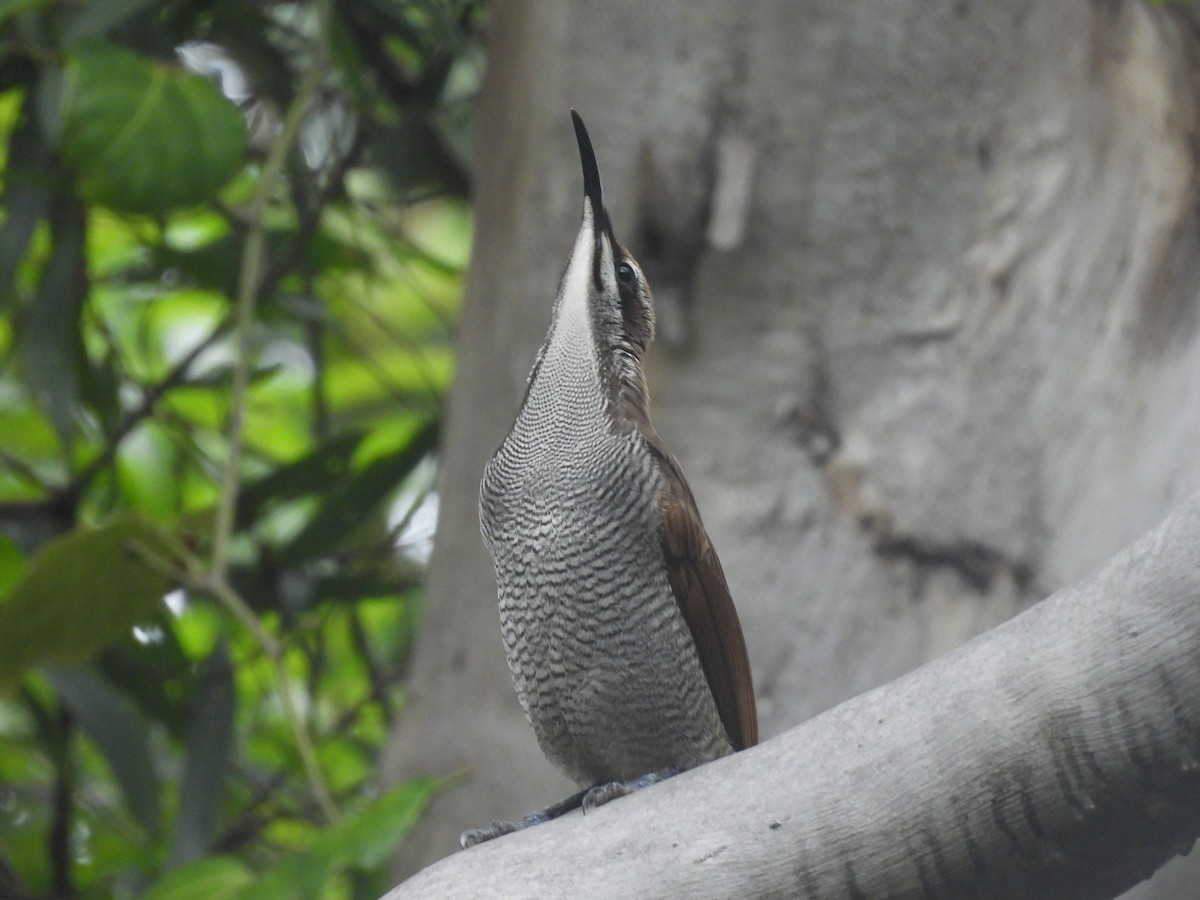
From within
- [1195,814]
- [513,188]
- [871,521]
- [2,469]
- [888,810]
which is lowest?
[1195,814]

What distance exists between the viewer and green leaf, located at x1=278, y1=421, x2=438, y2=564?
13.8 feet

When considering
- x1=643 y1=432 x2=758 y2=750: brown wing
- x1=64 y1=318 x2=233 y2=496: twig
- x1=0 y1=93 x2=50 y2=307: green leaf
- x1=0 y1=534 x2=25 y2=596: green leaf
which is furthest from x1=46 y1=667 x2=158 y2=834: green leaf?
x1=643 y1=432 x2=758 y2=750: brown wing

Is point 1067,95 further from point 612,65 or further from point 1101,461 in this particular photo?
point 612,65

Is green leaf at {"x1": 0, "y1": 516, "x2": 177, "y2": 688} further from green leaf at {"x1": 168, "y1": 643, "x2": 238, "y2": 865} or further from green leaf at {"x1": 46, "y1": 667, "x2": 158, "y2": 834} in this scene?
green leaf at {"x1": 168, "y1": 643, "x2": 238, "y2": 865}

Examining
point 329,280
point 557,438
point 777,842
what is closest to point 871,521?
point 557,438

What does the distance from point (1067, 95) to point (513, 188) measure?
132cm

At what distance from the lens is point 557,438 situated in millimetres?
2631

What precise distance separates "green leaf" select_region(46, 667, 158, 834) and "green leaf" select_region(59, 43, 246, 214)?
126cm

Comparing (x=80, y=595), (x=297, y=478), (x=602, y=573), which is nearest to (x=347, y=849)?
(x=602, y=573)

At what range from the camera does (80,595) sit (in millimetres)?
3211

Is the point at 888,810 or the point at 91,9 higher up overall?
the point at 91,9

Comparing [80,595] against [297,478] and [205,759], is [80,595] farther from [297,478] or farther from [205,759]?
[297,478]

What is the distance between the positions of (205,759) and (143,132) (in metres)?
1.63

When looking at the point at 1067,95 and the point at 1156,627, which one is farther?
the point at 1067,95
